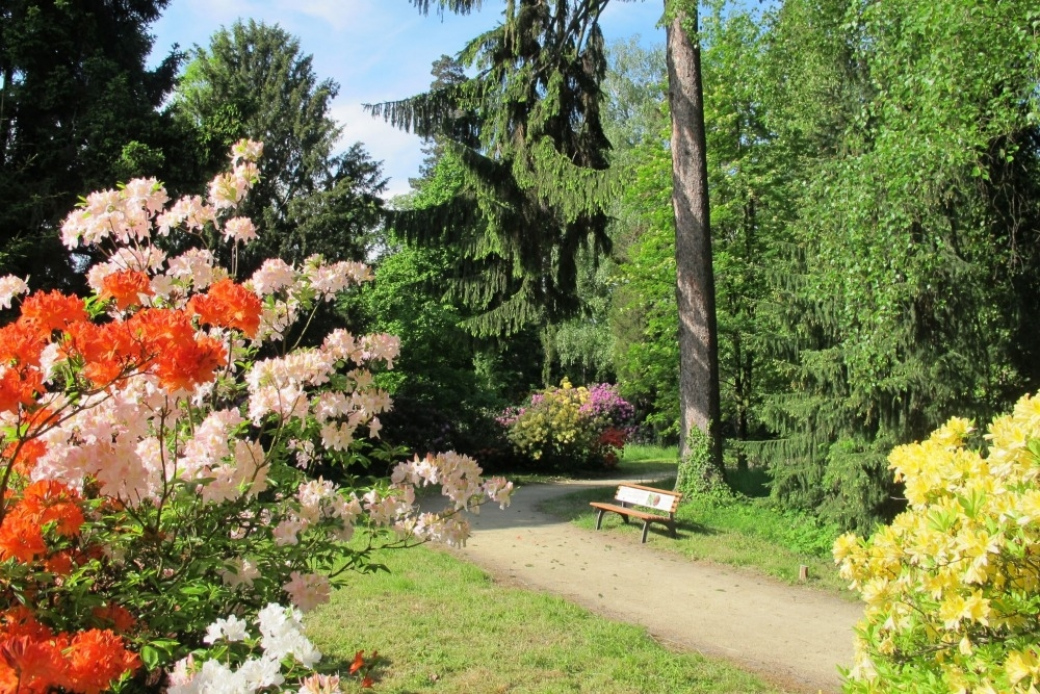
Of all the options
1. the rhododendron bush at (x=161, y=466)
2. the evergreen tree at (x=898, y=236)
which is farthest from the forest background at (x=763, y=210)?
the rhododendron bush at (x=161, y=466)

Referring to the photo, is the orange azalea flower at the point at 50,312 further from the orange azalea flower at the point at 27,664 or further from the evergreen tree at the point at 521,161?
the evergreen tree at the point at 521,161

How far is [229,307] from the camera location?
7.50 ft

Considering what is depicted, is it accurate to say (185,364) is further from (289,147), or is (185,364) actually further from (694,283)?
(289,147)

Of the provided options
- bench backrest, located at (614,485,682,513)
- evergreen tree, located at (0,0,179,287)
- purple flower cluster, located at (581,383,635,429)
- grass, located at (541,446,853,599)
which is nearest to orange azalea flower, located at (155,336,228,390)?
grass, located at (541,446,853,599)

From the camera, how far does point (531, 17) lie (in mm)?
11703

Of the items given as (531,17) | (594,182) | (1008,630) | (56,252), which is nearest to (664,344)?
(594,182)

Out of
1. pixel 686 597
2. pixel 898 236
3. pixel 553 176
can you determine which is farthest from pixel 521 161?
pixel 686 597

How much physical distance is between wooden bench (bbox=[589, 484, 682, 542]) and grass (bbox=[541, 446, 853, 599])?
6.3 inches

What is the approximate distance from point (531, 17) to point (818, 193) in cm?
536

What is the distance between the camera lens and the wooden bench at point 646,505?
908cm

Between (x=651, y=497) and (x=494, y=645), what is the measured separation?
15.8 feet

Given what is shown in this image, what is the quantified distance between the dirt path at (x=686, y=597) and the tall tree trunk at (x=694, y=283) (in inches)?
70.9

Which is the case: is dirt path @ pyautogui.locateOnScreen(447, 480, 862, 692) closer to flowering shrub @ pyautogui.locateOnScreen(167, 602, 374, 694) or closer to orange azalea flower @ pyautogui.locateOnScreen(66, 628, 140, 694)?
flowering shrub @ pyautogui.locateOnScreen(167, 602, 374, 694)

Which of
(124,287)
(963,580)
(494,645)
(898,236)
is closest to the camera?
(963,580)
